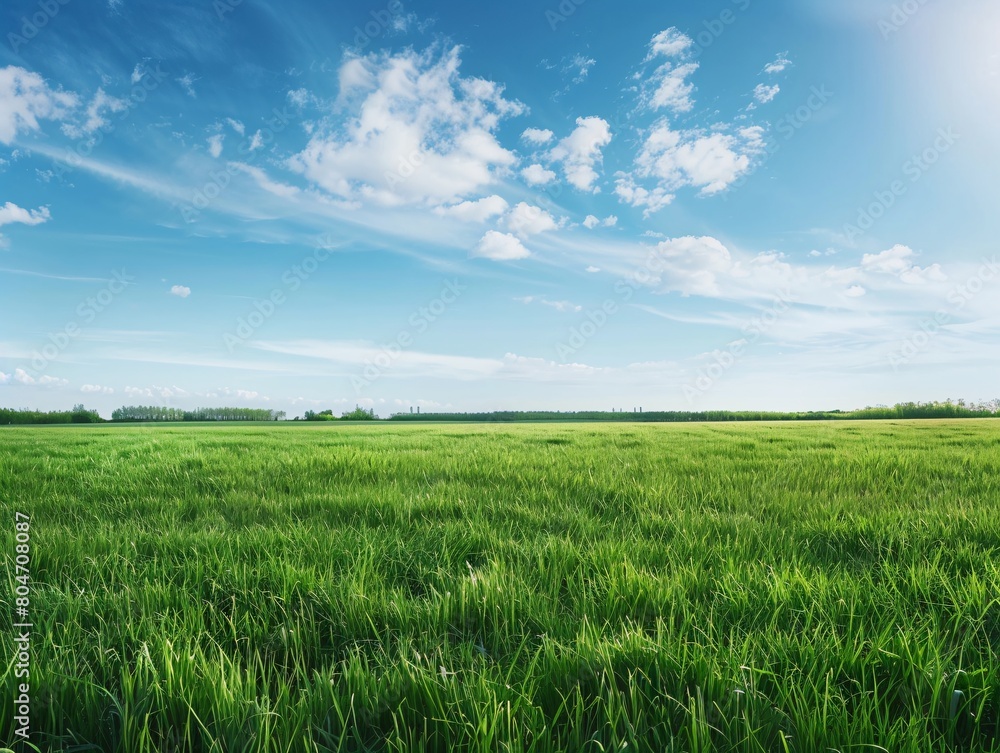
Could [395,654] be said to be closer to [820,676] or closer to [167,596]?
[167,596]

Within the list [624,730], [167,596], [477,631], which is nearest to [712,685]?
[624,730]

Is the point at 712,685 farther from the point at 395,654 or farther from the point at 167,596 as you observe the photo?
the point at 167,596

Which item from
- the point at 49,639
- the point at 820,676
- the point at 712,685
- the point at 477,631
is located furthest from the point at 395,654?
the point at 820,676

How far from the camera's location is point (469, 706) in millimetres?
1358

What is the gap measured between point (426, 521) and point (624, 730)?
2.21 meters

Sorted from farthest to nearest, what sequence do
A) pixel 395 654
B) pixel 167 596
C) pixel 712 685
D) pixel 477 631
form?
pixel 167 596
pixel 477 631
pixel 395 654
pixel 712 685

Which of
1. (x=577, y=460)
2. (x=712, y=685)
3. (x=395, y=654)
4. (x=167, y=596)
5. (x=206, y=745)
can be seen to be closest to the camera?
(x=206, y=745)

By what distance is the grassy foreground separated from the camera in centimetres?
135

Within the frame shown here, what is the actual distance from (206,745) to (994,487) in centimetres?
636

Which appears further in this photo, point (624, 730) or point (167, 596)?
point (167, 596)

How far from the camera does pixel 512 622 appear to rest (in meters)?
1.91

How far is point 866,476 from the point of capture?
5.12 meters

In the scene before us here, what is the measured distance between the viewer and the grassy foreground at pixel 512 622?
4.42ft

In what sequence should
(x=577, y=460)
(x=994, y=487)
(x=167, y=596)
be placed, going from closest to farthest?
A: (x=167, y=596)
(x=994, y=487)
(x=577, y=460)
